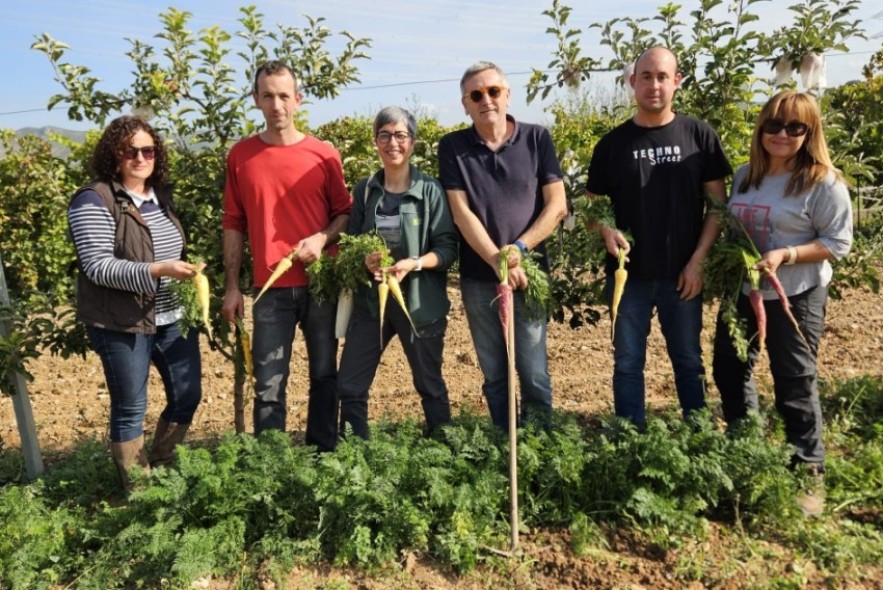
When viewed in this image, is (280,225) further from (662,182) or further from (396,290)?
(662,182)

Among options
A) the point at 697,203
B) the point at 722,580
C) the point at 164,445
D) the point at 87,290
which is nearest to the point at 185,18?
the point at 87,290

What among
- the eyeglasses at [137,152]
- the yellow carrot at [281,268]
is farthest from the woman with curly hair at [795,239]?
the eyeglasses at [137,152]

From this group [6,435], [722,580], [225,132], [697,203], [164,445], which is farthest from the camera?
[6,435]

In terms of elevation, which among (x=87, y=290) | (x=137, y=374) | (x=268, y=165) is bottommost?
(x=137, y=374)

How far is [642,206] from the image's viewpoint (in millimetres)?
3234

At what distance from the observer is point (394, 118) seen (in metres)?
3.19

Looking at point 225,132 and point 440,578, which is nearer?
point 440,578

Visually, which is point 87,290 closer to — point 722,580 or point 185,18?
point 185,18

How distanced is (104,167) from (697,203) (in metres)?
2.56

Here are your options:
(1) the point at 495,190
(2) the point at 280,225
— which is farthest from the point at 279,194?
(1) the point at 495,190

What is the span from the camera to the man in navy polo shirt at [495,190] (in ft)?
10.4

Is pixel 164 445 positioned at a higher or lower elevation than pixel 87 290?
lower

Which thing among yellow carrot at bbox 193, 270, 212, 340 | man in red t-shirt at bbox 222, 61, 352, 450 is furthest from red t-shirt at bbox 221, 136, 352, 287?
yellow carrot at bbox 193, 270, 212, 340

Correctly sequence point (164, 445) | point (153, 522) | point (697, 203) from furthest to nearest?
point (164, 445)
point (697, 203)
point (153, 522)
